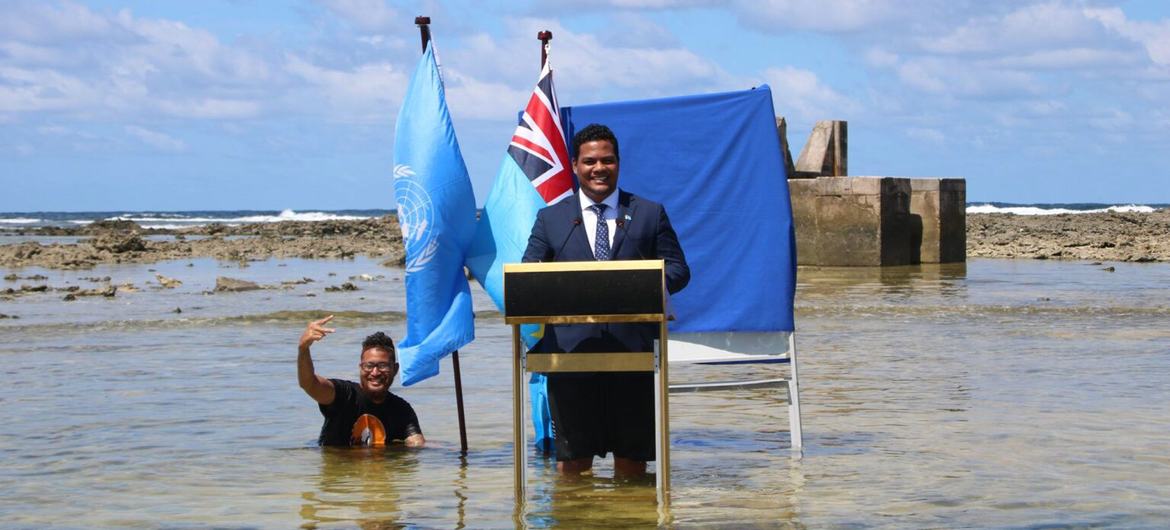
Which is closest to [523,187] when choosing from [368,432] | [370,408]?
[370,408]

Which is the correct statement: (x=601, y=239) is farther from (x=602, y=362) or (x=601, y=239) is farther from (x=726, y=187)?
(x=726, y=187)

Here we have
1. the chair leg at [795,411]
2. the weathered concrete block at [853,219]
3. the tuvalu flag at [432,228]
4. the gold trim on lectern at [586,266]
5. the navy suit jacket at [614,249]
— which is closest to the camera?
the gold trim on lectern at [586,266]

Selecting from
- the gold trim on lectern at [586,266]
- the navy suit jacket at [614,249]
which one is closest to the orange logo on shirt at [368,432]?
the navy suit jacket at [614,249]

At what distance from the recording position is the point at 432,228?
710 centimetres

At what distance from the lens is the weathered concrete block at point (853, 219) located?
2541 centimetres

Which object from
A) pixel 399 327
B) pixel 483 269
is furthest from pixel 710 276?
pixel 399 327

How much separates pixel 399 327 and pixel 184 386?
508 cm

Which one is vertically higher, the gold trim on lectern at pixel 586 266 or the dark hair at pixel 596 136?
the dark hair at pixel 596 136

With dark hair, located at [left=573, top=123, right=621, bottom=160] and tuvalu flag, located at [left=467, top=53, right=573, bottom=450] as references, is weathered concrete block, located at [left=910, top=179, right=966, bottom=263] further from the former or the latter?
dark hair, located at [left=573, top=123, right=621, bottom=160]

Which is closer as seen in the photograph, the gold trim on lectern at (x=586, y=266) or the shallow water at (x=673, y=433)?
the gold trim on lectern at (x=586, y=266)

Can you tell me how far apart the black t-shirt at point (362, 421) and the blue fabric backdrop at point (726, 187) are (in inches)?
71.6

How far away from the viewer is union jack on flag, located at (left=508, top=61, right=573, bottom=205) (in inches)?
283

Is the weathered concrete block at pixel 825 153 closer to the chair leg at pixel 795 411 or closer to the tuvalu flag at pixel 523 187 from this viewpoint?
the chair leg at pixel 795 411

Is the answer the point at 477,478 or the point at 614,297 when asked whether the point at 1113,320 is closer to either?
the point at 477,478
